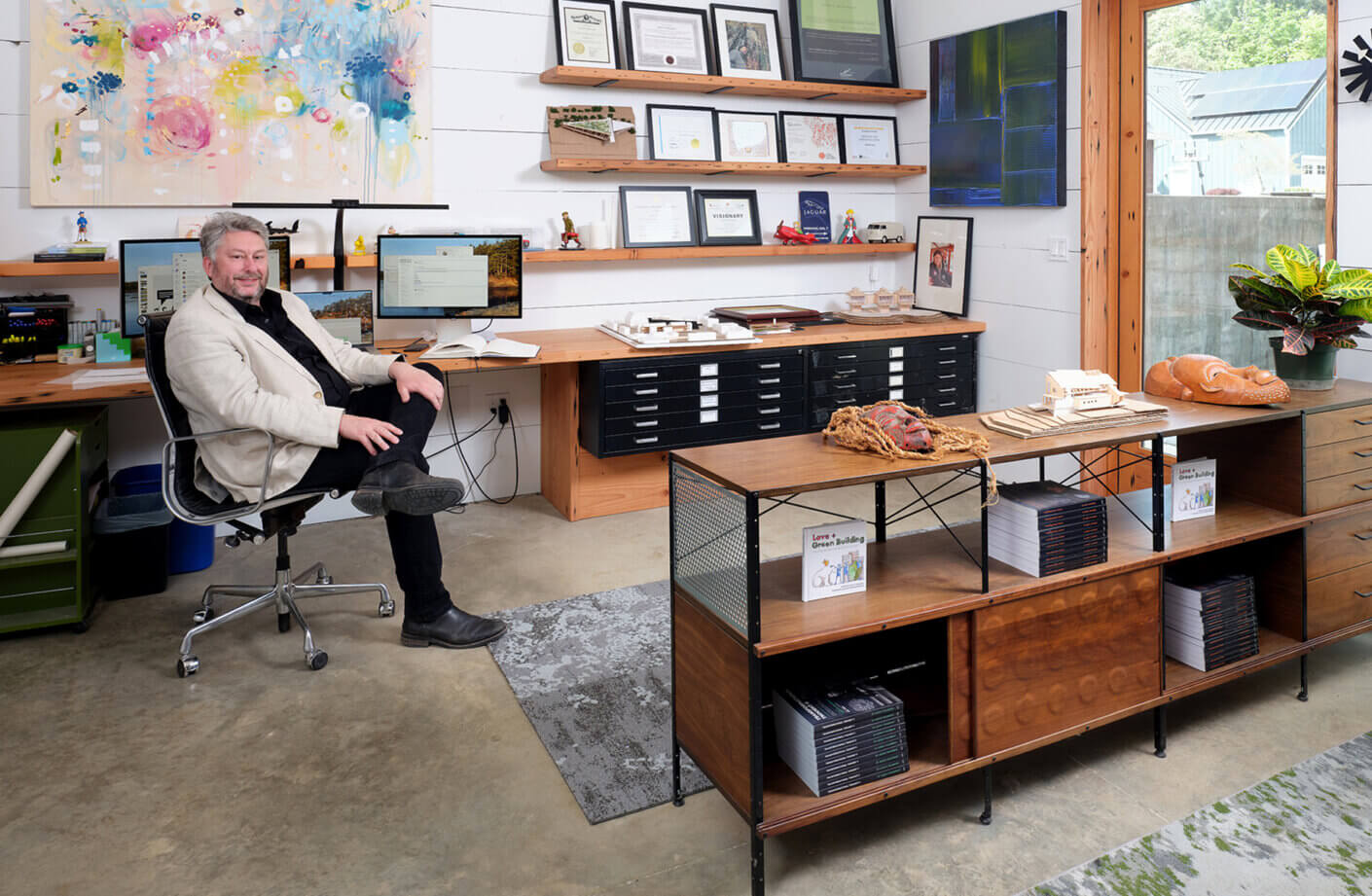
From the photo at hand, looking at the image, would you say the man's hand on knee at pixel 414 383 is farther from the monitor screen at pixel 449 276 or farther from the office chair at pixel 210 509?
the monitor screen at pixel 449 276

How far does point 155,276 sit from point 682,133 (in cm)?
242

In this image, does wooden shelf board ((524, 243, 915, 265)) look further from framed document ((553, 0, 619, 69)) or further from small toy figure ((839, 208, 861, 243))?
framed document ((553, 0, 619, 69))

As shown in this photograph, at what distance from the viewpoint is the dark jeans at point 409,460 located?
2990 millimetres

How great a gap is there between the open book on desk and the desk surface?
0.03m

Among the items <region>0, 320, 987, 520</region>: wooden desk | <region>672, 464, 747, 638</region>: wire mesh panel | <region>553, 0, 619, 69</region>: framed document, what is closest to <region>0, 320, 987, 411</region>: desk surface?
<region>0, 320, 987, 520</region>: wooden desk

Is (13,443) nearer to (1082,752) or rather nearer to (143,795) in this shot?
(143,795)

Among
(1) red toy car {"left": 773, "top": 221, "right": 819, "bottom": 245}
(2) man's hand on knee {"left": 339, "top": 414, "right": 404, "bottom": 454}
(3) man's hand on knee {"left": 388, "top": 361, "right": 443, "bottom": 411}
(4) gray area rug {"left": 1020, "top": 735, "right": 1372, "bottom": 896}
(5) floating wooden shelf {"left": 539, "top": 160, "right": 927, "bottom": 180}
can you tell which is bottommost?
(4) gray area rug {"left": 1020, "top": 735, "right": 1372, "bottom": 896}

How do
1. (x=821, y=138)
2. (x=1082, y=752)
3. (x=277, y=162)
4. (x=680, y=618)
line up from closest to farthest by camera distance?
1. (x=680, y=618)
2. (x=1082, y=752)
3. (x=277, y=162)
4. (x=821, y=138)

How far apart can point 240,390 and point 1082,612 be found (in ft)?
7.28

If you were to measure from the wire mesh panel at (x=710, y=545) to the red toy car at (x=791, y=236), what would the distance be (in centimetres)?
315

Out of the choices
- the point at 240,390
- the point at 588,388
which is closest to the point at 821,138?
the point at 588,388

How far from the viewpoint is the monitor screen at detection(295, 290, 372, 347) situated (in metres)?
3.98

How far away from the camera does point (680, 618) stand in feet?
7.50

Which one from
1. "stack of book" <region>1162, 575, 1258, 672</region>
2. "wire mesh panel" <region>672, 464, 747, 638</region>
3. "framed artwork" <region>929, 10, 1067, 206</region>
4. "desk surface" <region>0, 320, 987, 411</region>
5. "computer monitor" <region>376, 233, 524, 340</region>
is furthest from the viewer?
"framed artwork" <region>929, 10, 1067, 206</region>
